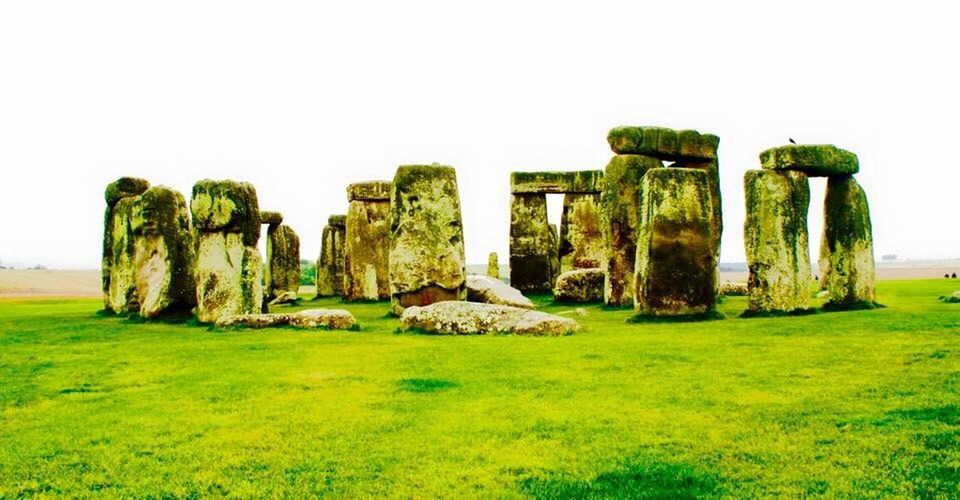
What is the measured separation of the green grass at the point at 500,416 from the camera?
191 inches

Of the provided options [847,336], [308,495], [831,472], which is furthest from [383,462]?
[847,336]

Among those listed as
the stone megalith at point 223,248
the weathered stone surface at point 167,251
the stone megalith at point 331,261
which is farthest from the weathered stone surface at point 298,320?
the stone megalith at point 331,261

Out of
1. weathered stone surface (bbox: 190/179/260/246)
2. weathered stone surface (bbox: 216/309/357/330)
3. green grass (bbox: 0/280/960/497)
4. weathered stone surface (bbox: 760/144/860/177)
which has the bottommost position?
green grass (bbox: 0/280/960/497)

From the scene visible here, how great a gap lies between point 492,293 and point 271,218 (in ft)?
33.2

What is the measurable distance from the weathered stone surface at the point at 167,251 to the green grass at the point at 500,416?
4249 mm

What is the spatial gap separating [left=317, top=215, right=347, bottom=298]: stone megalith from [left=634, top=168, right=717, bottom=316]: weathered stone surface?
14645 mm

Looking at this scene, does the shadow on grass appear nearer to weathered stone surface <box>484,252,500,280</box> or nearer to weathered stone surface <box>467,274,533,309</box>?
weathered stone surface <box>467,274,533,309</box>

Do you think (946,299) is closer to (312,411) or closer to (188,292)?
(312,411)

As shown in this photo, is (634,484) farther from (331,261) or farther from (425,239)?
(331,261)

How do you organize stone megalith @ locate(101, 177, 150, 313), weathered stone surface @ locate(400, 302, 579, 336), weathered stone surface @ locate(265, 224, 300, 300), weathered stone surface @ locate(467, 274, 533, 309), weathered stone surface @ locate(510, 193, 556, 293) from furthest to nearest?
weathered stone surface @ locate(265, 224, 300, 300) → weathered stone surface @ locate(510, 193, 556, 293) → stone megalith @ locate(101, 177, 150, 313) → weathered stone surface @ locate(467, 274, 533, 309) → weathered stone surface @ locate(400, 302, 579, 336)

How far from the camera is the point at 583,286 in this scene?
17.8 meters

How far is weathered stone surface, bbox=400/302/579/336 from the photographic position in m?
11.2

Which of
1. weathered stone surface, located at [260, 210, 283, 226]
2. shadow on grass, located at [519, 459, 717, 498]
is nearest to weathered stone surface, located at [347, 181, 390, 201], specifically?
weathered stone surface, located at [260, 210, 283, 226]

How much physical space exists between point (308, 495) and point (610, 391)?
3.27m
